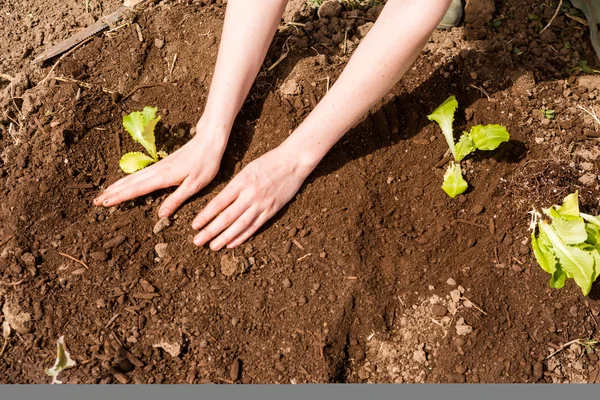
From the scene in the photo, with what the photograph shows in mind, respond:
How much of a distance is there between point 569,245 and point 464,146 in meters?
0.56

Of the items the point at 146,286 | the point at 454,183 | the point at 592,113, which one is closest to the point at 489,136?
the point at 454,183

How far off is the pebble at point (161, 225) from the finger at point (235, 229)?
21 cm

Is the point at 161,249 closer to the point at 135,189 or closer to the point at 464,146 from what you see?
the point at 135,189

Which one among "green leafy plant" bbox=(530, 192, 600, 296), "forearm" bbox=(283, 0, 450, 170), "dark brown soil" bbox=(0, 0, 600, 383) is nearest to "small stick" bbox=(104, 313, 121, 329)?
"dark brown soil" bbox=(0, 0, 600, 383)

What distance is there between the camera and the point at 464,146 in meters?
2.56

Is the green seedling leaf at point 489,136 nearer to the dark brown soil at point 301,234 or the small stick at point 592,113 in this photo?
the dark brown soil at point 301,234

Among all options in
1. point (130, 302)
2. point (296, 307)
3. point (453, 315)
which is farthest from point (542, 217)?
point (130, 302)

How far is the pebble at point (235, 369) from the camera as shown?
2.27 m

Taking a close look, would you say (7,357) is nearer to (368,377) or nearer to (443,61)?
(368,377)

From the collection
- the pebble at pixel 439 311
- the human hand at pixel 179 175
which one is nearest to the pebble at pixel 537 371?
the pebble at pixel 439 311

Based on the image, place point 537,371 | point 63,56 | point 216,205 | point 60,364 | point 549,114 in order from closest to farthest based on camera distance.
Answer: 1. point 60,364
2. point 537,371
3. point 216,205
4. point 549,114
5. point 63,56

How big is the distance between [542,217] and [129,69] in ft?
Result: 6.24

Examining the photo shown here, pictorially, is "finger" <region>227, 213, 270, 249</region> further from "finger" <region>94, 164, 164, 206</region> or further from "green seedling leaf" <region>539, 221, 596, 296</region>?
"green seedling leaf" <region>539, 221, 596, 296</region>

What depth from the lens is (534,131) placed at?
273 cm
